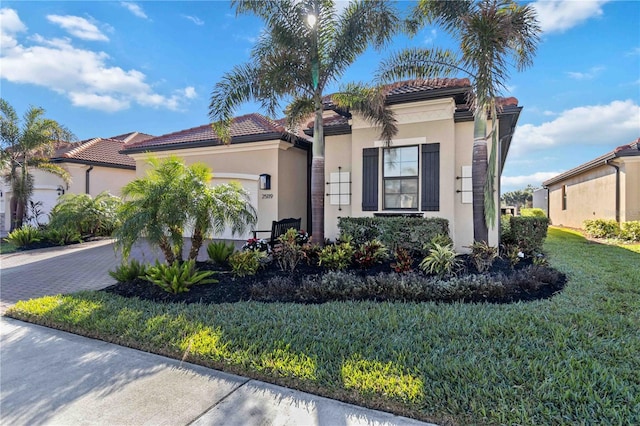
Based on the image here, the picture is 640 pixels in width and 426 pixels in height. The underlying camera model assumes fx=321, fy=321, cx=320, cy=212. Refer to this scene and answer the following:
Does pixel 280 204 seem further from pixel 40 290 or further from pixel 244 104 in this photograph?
pixel 40 290

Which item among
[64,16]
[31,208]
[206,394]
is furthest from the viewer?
[31,208]

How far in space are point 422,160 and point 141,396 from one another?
819cm

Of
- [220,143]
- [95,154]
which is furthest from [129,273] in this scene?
[95,154]

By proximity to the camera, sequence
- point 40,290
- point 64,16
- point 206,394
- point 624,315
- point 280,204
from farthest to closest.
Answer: point 280,204 < point 64,16 < point 40,290 < point 624,315 < point 206,394

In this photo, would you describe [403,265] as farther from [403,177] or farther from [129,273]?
[129,273]

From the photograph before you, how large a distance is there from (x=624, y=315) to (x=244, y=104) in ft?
29.0

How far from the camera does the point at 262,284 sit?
6.15 m

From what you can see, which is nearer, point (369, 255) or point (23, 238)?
point (369, 255)

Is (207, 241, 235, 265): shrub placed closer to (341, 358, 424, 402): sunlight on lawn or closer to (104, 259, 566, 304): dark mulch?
(104, 259, 566, 304): dark mulch

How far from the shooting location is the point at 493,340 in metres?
3.77

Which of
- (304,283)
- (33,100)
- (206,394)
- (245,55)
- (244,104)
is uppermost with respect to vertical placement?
(33,100)

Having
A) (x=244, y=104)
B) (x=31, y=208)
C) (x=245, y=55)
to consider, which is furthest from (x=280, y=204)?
(x=31, y=208)

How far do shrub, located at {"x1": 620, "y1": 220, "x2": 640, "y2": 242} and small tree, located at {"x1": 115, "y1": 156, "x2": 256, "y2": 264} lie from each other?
50.4 feet

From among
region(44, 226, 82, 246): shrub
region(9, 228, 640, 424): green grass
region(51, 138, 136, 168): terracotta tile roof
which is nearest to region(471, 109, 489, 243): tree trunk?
region(9, 228, 640, 424): green grass
